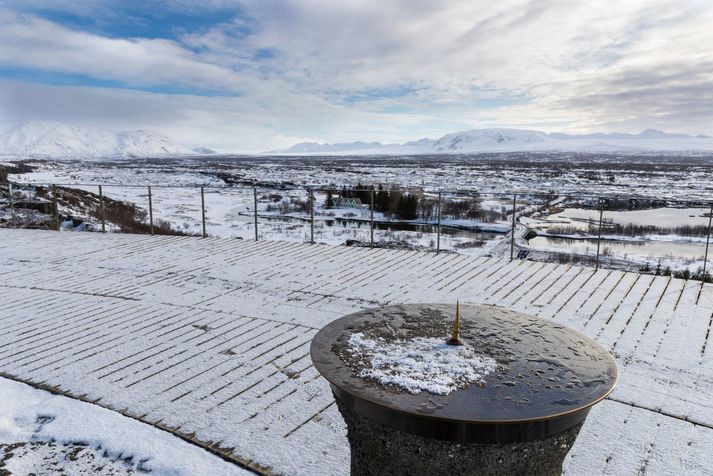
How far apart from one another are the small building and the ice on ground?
2341 centimetres

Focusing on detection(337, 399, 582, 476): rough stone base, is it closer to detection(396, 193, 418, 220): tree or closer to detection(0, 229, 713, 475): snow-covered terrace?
detection(0, 229, 713, 475): snow-covered terrace

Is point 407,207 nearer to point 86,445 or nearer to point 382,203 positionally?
point 382,203

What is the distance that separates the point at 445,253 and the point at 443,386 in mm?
5623

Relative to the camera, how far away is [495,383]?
1.58m

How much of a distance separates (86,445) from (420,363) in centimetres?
173

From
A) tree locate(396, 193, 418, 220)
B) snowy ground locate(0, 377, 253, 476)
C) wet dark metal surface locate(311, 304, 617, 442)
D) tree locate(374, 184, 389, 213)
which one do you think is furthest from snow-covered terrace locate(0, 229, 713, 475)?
tree locate(374, 184, 389, 213)

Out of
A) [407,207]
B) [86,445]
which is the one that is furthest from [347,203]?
[86,445]

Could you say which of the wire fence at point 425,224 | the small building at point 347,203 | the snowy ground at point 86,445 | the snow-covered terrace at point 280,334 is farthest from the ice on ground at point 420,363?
the small building at point 347,203

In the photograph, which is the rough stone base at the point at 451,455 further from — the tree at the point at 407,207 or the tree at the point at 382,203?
the tree at the point at 382,203

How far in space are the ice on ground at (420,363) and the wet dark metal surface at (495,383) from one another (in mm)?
35

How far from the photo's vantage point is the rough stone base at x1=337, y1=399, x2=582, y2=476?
4.57 ft

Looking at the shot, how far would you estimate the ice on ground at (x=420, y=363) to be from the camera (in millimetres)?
1566

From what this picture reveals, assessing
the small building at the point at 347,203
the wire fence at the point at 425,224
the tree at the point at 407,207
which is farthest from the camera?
the small building at the point at 347,203

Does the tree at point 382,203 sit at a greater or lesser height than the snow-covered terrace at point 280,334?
lesser
